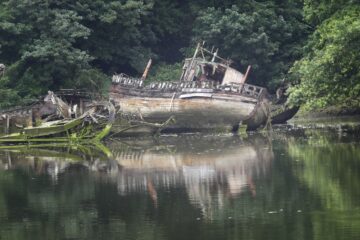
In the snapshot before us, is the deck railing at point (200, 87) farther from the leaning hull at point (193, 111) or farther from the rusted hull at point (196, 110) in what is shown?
the leaning hull at point (193, 111)

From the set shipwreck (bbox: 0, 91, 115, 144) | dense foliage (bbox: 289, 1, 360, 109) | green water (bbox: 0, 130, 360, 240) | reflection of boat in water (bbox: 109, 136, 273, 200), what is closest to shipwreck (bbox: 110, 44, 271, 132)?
shipwreck (bbox: 0, 91, 115, 144)

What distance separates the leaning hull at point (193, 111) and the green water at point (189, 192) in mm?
7394

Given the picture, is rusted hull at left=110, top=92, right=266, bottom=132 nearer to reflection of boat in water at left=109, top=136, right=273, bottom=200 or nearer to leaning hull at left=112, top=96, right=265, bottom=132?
leaning hull at left=112, top=96, right=265, bottom=132

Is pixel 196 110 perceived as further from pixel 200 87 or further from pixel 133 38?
pixel 133 38

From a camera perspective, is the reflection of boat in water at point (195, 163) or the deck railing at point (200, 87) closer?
the reflection of boat in water at point (195, 163)

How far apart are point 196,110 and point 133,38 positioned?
1034cm

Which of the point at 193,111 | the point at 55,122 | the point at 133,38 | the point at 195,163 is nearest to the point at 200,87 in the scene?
the point at 193,111

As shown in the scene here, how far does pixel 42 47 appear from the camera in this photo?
52156 mm

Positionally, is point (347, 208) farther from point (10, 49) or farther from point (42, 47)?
point (10, 49)

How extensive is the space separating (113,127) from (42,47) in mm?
6603

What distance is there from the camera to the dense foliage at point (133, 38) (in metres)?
52.8

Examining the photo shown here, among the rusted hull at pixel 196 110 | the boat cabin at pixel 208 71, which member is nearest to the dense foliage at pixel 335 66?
the rusted hull at pixel 196 110

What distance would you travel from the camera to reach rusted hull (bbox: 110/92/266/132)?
48.9 metres

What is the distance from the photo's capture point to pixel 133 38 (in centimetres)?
5803
